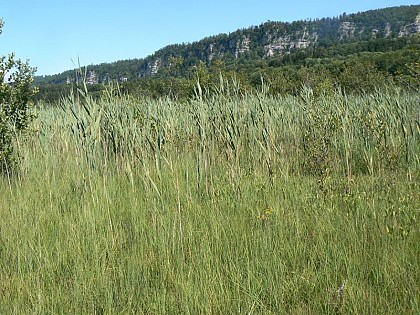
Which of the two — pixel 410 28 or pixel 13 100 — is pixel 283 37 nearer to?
pixel 410 28

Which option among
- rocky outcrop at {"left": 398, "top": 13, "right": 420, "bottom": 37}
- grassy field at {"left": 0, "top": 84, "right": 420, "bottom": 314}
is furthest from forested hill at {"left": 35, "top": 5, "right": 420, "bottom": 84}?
grassy field at {"left": 0, "top": 84, "right": 420, "bottom": 314}

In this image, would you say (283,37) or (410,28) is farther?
(283,37)

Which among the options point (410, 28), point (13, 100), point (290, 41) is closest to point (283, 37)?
point (290, 41)

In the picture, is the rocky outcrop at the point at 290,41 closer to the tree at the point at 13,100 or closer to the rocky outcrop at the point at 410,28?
the rocky outcrop at the point at 410,28

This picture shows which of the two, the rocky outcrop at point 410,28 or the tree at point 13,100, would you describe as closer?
the tree at point 13,100

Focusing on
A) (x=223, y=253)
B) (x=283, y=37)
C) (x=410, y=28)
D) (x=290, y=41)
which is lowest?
(x=223, y=253)

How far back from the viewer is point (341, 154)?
546cm

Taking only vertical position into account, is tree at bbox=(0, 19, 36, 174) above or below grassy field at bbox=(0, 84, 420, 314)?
above

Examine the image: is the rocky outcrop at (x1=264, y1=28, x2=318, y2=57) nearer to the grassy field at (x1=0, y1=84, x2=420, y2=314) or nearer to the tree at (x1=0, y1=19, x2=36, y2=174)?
the tree at (x1=0, y1=19, x2=36, y2=174)

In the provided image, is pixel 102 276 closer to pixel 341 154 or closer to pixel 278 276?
pixel 278 276

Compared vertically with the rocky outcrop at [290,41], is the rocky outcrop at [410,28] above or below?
below

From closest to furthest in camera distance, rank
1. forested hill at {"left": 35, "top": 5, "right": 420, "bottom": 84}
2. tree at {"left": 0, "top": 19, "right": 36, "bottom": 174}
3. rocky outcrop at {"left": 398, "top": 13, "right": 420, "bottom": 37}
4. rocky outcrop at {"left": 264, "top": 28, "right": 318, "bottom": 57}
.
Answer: tree at {"left": 0, "top": 19, "right": 36, "bottom": 174}, rocky outcrop at {"left": 398, "top": 13, "right": 420, "bottom": 37}, forested hill at {"left": 35, "top": 5, "right": 420, "bottom": 84}, rocky outcrop at {"left": 264, "top": 28, "right": 318, "bottom": 57}

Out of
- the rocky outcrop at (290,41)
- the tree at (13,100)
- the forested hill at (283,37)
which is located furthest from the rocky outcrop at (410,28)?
the tree at (13,100)

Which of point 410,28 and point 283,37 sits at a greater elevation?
point 283,37
